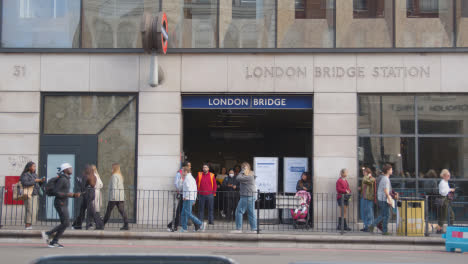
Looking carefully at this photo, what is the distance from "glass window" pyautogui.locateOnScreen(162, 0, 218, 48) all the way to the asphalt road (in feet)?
20.5

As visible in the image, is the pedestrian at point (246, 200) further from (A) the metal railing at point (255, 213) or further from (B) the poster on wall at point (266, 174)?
(B) the poster on wall at point (266, 174)

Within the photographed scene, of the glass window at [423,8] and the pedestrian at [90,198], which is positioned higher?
the glass window at [423,8]

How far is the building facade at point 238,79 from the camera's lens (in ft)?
51.5

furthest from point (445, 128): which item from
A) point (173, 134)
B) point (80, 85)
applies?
point (80, 85)

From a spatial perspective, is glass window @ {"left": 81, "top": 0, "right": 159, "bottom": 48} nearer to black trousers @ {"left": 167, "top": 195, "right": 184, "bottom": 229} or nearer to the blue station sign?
the blue station sign

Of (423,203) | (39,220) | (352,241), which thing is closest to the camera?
(352,241)

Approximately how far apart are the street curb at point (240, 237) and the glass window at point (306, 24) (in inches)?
235

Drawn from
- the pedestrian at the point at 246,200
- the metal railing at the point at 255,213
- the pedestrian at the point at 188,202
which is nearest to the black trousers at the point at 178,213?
the metal railing at the point at 255,213

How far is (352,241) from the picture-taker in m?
12.5

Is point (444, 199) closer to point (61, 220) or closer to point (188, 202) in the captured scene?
point (188, 202)

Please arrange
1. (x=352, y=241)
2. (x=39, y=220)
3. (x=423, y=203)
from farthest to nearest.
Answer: (x=39, y=220) → (x=423, y=203) → (x=352, y=241)

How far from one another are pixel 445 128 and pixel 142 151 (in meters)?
8.75

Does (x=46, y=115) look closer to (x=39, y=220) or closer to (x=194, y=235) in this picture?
(x=39, y=220)

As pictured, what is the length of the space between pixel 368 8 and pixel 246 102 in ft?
14.7
